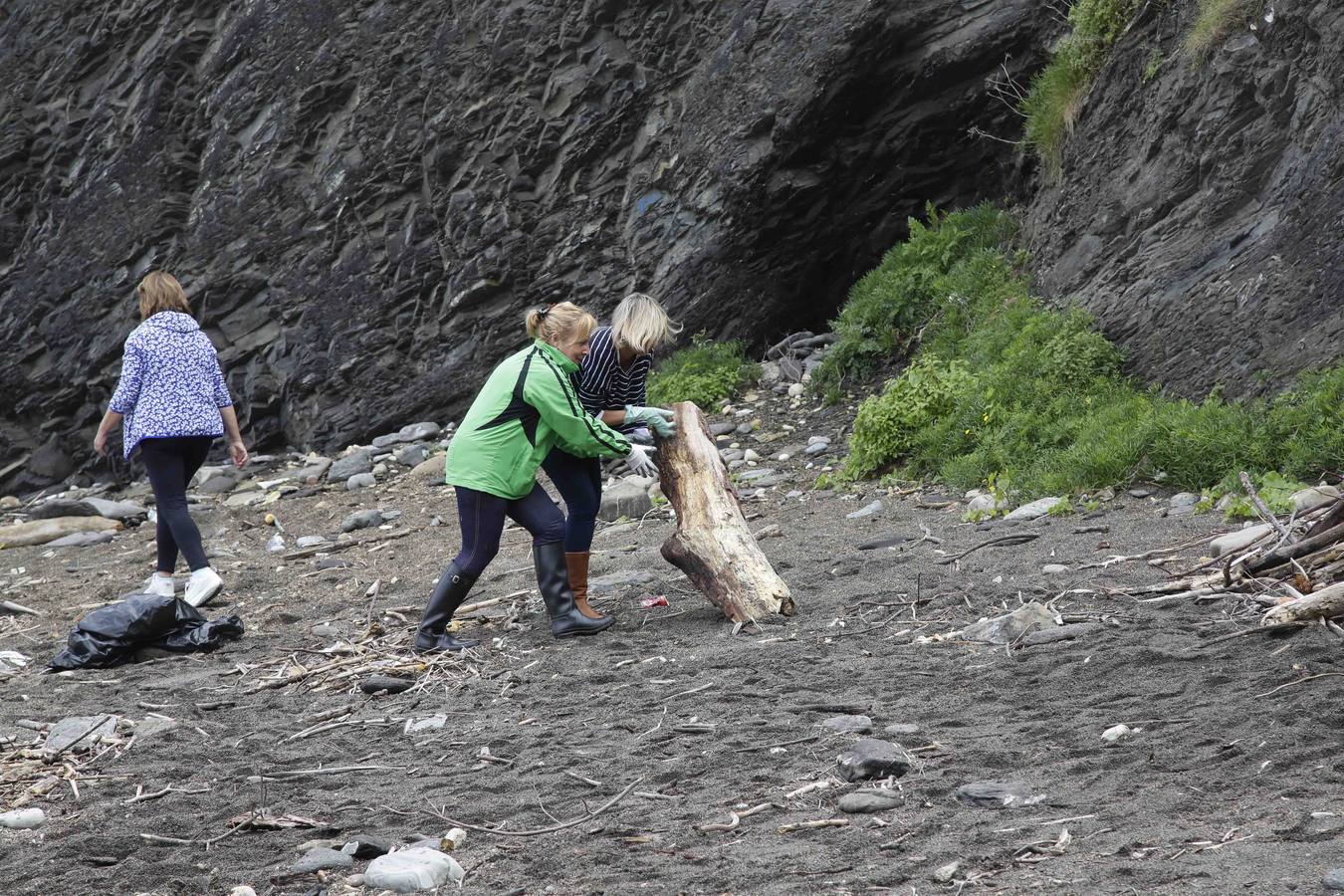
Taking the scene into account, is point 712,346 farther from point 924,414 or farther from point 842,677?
point 842,677

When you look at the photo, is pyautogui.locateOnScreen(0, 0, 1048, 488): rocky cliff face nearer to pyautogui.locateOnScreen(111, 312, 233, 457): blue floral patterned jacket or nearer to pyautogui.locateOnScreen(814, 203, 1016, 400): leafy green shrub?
pyautogui.locateOnScreen(814, 203, 1016, 400): leafy green shrub

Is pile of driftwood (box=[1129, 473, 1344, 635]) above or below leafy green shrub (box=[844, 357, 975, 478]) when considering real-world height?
above

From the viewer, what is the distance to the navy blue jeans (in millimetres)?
6258

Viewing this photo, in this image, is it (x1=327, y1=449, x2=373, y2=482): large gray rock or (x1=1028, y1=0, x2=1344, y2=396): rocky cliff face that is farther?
(x1=327, y1=449, x2=373, y2=482): large gray rock

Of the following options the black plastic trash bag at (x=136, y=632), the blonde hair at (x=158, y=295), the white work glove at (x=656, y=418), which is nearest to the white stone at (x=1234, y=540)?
the white work glove at (x=656, y=418)

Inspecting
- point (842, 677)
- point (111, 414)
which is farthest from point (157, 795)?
point (111, 414)

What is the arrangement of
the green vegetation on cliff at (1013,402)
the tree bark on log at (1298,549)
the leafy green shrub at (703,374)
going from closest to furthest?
the tree bark on log at (1298,549)
the green vegetation on cliff at (1013,402)
the leafy green shrub at (703,374)

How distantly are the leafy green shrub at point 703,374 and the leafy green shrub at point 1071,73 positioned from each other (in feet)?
11.8

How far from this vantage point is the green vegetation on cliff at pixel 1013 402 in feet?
24.0

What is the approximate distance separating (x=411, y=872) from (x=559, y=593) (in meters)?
2.91

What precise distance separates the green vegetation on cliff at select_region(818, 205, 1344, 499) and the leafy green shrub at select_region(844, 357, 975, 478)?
0.01 meters

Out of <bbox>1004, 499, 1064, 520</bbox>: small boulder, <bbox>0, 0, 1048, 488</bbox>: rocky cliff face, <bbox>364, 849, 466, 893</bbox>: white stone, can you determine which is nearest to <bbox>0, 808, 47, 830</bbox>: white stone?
<bbox>364, 849, 466, 893</bbox>: white stone

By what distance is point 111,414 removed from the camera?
25.3 ft

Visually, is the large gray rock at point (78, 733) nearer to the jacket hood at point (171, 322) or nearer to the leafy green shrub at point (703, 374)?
the jacket hood at point (171, 322)
